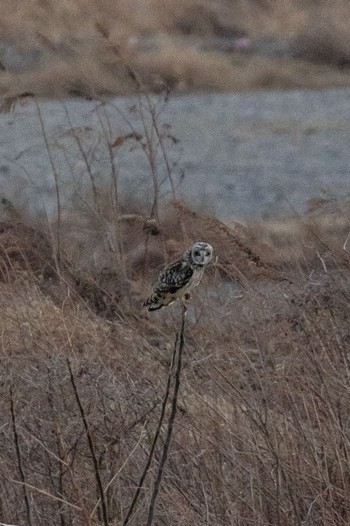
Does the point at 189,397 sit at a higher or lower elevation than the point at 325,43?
higher

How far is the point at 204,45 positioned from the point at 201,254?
23.2 meters

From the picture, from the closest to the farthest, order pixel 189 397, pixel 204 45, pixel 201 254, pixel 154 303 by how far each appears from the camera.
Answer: pixel 201 254 < pixel 154 303 < pixel 189 397 < pixel 204 45

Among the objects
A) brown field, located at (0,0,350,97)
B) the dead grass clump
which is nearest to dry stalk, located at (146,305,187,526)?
brown field, located at (0,0,350,97)

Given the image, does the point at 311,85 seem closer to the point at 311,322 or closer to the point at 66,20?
the point at 66,20

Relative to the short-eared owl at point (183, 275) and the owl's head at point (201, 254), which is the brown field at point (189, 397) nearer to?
the short-eared owl at point (183, 275)

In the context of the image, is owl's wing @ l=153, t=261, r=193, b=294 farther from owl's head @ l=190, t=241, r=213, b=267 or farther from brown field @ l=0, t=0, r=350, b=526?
brown field @ l=0, t=0, r=350, b=526

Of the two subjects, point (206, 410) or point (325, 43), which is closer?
point (206, 410)

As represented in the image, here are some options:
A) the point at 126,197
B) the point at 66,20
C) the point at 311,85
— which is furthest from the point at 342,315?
the point at 66,20

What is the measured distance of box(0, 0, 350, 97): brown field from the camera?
23953mm

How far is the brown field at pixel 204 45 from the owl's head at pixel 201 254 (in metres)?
16.7

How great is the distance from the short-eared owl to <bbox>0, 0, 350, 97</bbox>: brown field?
1644 centimetres

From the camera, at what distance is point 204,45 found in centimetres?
2744

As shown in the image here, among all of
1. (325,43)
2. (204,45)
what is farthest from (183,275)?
(204,45)

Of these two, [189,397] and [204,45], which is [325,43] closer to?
[204,45]
